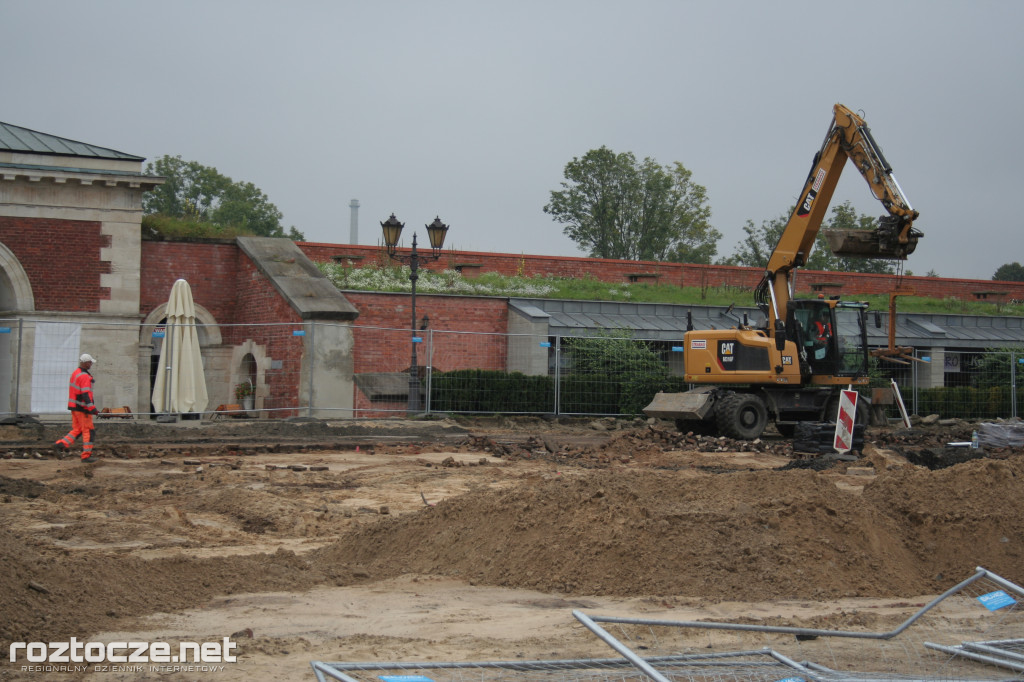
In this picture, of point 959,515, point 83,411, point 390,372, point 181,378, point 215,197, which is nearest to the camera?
point 959,515

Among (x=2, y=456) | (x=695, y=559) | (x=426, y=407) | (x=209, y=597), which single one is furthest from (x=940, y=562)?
(x=426, y=407)

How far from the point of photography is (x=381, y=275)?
28938mm

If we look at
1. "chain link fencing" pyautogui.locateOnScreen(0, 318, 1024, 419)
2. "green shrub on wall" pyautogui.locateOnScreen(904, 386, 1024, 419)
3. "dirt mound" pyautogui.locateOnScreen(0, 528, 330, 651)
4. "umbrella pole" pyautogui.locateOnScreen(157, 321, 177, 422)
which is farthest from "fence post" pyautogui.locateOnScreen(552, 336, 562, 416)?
"dirt mound" pyautogui.locateOnScreen(0, 528, 330, 651)

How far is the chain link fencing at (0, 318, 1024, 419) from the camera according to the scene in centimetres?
1958

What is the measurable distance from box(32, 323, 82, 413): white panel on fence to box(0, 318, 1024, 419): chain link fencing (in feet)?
0.09

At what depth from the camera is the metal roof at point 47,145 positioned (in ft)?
69.8

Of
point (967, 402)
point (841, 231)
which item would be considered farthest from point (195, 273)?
point (967, 402)

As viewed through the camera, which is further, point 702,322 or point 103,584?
point 702,322

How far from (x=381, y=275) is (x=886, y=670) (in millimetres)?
25003

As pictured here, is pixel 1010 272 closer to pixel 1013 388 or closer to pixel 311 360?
pixel 1013 388

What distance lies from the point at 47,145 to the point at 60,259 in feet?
9.03

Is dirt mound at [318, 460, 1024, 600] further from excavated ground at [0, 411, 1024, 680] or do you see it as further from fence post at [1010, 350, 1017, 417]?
fence post at [1010, 350, 1017, 417]

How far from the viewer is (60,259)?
21516 millimetres

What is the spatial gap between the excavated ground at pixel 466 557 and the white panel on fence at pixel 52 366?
891 centimetres
